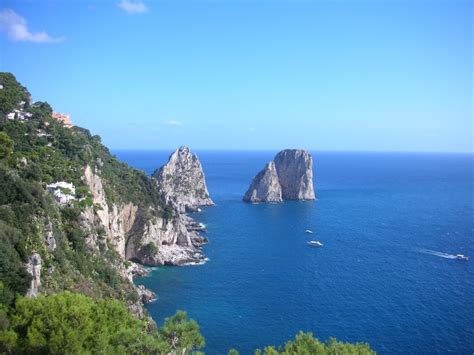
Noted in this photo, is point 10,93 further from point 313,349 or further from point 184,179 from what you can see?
point 184,179

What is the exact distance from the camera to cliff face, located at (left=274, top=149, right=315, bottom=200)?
377ft

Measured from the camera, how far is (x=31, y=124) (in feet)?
151

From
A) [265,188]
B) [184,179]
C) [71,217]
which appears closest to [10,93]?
[71,217]

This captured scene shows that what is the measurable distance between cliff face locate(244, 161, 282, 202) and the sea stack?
1145 centimetres

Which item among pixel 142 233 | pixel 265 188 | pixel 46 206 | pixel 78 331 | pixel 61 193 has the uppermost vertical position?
pixel 61 193

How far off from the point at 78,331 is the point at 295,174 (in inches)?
3921

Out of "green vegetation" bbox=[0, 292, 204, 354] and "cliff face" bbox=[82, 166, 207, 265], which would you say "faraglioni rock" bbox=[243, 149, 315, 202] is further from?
"green vegetation" bbox=[0, 292, 204, 354]

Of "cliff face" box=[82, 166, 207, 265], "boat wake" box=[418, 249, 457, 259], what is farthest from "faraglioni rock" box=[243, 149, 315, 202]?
"boat wake" box=[418, 249, 457, 259]

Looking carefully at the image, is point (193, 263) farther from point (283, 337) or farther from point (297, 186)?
point (297, 186)

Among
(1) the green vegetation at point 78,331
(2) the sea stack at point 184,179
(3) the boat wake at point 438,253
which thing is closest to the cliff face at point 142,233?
(1) the green vegetation at point 78,331

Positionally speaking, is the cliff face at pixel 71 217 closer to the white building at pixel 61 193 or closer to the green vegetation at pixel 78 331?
the white building at pixel 61 193

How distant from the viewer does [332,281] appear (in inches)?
2110

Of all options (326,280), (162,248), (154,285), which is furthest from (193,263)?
(326,280)

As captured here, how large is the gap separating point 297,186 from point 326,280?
6241cm
